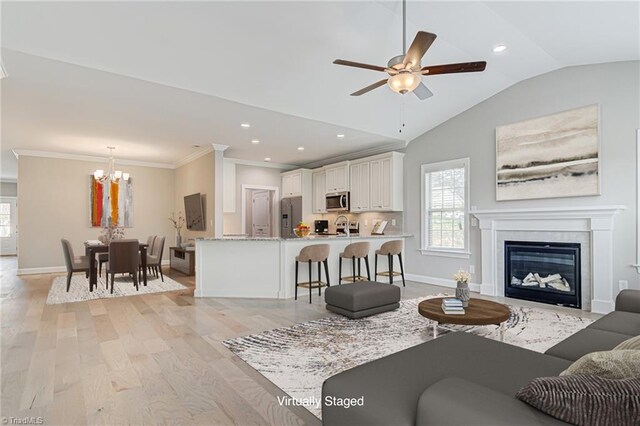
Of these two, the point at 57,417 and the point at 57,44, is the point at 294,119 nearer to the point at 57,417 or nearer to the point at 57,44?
the point at 57,44

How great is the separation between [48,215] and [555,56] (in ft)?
34.0

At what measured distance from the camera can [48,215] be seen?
25.5 ft

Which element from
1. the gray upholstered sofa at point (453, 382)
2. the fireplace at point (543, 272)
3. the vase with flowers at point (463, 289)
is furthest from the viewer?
the fireplace at point (543, 272)

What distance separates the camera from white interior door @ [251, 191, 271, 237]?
9.20 metres

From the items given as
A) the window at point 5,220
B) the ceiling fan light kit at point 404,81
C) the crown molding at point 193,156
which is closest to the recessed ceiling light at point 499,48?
the ceiling fan light kit at point 404,81

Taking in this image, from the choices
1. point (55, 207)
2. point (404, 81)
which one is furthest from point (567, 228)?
point (55, 207)

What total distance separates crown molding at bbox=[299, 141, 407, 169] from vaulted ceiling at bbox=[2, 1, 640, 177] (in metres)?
1.09

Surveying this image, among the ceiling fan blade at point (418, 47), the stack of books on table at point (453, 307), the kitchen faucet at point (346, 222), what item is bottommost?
the stack of books on table at point (453, 307)

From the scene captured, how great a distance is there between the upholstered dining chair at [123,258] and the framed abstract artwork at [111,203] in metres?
3.10

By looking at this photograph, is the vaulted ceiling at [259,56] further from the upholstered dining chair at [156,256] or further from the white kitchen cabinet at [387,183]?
the upholstered dining chair at [156,256]

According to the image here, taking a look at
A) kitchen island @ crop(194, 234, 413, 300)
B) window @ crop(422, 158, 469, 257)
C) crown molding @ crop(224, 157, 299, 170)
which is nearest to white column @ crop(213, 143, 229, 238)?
crown molding @ crop(224, 157, 299, 170)

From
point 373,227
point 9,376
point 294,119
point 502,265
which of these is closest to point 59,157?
point 294,119

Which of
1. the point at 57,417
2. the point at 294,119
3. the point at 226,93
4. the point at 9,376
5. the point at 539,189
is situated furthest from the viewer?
the point at 294,119

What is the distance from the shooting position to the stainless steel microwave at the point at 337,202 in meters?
7.78
